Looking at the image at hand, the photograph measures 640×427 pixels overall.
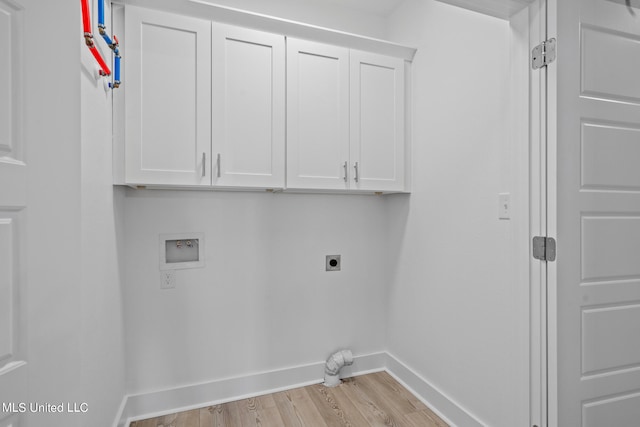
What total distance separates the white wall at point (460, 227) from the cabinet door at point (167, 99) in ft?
4.53

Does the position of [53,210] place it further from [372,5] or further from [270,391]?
[372,5]

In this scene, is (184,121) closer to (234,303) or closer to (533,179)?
(234,303)

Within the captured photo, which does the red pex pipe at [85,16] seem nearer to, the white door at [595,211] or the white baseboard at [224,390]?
the white door at [595,211]

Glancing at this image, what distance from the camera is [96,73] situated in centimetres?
130

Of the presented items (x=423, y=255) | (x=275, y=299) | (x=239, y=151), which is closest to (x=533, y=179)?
(x=423, y=255)

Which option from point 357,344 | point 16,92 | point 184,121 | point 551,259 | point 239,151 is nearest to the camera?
point 16,92

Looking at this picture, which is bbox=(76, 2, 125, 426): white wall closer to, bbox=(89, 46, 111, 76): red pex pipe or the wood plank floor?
bbox=(89, 46, 111, 76): red pex pipe

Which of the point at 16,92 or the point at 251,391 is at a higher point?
the point at 16,92

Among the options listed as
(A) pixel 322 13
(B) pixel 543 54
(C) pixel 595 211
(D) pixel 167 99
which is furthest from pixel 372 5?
(C) pixel 595 211

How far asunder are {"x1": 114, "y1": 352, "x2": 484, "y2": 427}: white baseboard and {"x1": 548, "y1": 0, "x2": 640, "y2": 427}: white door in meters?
0.65

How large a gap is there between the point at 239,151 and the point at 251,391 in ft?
5.23

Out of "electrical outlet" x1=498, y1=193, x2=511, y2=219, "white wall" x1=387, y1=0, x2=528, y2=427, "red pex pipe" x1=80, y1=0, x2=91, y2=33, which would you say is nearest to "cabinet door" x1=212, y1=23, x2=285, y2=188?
"red pex pipe" x1=80, y1=0, x2=91, y2=33

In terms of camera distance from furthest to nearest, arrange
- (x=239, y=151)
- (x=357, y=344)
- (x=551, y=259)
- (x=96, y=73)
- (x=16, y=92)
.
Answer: (x=357, y=344) < (x=239, y=151) < (x=96, y=73) < (x=551, y=259) < (x=16, y=92)

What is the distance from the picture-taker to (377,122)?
213 cm
